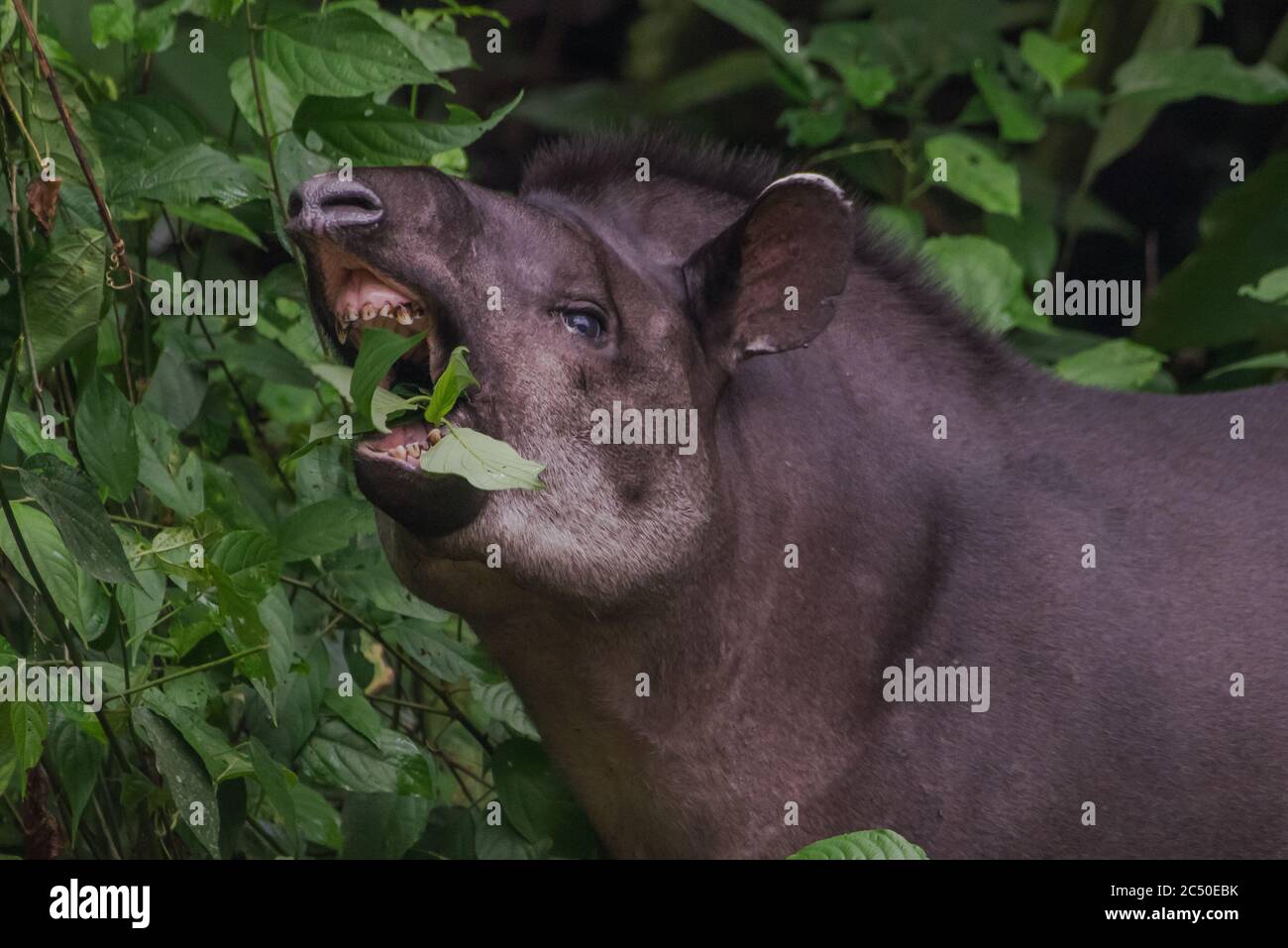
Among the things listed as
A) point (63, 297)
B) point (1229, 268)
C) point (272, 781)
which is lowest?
point (272, 781)

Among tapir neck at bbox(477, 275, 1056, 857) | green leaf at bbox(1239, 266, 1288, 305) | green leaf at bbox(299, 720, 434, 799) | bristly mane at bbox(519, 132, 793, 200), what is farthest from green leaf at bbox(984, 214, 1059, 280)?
green leaf at bbox(299, 720, 434, 799)

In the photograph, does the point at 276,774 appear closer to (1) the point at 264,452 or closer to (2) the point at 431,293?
(2) the point at 431,293

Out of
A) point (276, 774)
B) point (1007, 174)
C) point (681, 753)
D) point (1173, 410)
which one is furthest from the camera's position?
point (1007, 174)

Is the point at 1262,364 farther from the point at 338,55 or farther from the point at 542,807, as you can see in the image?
the point at 338,55

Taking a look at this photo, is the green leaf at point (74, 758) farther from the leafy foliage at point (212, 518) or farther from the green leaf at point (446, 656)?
the green leaf at point (446, 656)

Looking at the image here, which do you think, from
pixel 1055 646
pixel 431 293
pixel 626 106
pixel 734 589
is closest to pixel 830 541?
pixel 734 589

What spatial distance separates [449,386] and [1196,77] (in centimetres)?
347

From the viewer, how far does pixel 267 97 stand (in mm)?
3947

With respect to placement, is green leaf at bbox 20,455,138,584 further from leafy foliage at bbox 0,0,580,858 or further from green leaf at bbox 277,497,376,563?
green leaf at bbox 277,497,376,563

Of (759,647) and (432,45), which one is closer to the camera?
(759,647)

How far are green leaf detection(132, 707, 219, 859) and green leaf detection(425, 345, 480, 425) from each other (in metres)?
0.82

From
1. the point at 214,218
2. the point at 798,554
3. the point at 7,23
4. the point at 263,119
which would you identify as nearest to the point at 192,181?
the point at 263,119
